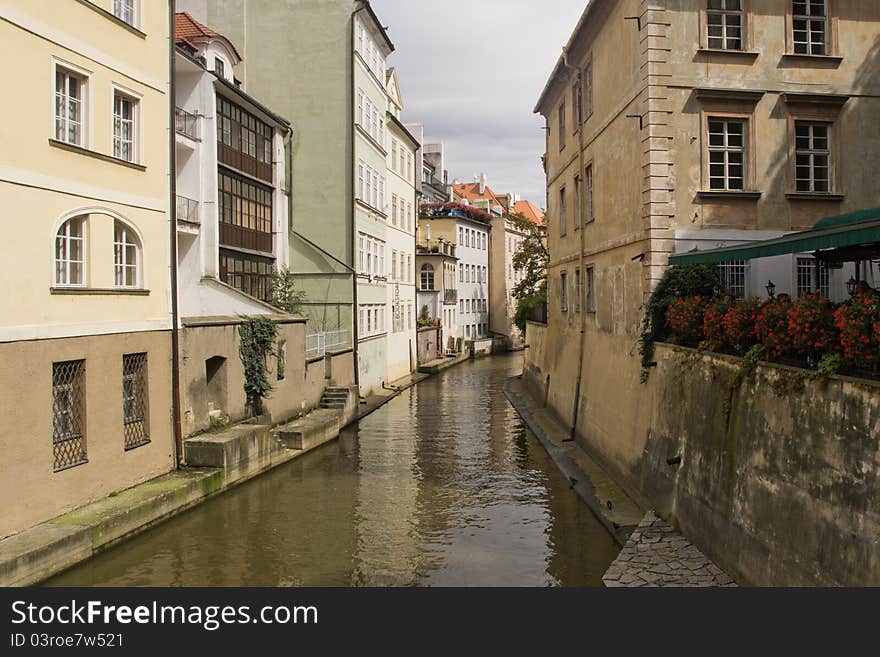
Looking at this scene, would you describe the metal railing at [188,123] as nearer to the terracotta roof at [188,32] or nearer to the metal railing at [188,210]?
the metal railing at [188,210]

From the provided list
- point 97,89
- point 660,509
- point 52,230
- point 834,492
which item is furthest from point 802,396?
point 97,89

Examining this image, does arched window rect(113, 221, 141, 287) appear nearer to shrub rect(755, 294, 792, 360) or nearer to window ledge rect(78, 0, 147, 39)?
window ledge rect(78, 0, 147, 39)

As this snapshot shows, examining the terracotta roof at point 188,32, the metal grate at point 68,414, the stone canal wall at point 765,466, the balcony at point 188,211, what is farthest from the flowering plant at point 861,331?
the terracotta roof at point 188,32

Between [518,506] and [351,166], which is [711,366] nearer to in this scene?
[518,506]

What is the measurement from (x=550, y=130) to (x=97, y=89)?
18146 millimetres

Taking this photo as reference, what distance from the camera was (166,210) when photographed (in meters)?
15.5

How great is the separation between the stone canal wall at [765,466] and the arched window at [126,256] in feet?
32.0

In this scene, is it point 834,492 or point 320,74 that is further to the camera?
point 320,74

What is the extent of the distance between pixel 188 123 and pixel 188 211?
2.43m

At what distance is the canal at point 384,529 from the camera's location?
11664mm

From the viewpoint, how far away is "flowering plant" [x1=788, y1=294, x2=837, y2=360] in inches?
349

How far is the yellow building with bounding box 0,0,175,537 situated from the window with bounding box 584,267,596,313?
35.3 feet

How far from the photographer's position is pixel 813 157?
622 inches

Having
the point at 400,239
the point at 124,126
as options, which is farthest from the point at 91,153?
the point at 400,239
